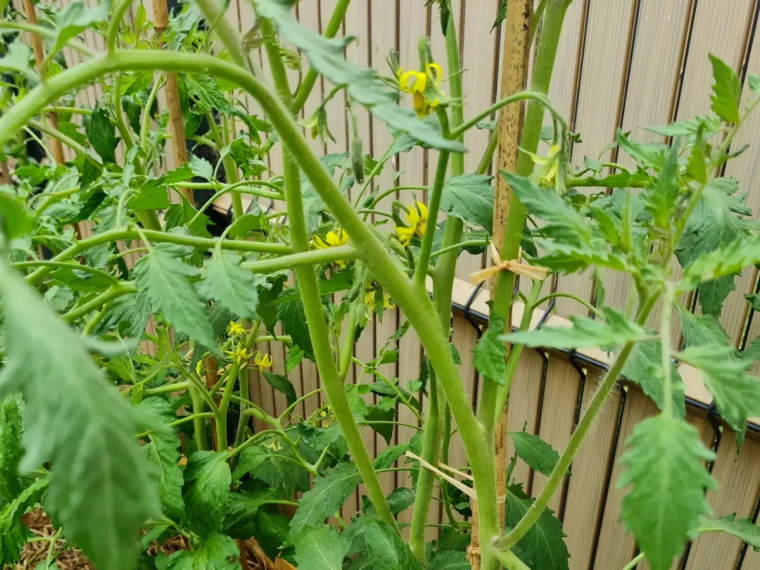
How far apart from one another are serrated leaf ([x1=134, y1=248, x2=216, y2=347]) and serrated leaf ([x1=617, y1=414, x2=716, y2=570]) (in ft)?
0.70

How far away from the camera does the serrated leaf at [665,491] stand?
21cm

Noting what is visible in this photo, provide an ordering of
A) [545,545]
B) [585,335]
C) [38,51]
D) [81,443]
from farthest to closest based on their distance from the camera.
Result: [38,51] → [545,545] → [585,335] → [81,443]

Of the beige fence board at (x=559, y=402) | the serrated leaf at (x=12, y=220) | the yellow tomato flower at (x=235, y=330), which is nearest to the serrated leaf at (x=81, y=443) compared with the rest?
the serrated leaf at (x=12, y=220)

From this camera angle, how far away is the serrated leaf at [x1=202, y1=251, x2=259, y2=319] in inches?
12.9

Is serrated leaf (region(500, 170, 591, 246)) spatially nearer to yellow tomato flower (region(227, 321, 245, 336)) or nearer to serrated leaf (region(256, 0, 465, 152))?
serrated leaf (region(256, 0, 465, 152))

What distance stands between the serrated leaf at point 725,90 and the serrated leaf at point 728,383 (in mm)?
142

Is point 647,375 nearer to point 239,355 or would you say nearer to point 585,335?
point 585,335

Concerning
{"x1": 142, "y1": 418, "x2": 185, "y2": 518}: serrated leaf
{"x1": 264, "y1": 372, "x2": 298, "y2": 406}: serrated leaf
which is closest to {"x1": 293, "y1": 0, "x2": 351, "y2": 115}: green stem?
{"x1": 142, "y1": 418, "x2": 185, "y2": 518}: serrated leaf

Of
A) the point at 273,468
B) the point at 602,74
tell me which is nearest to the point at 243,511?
the point at 273,468

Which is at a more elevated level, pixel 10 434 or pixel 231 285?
pixel 231 285

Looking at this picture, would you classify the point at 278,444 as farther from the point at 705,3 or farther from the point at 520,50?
the point at 705,3

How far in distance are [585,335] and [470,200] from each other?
0.23m

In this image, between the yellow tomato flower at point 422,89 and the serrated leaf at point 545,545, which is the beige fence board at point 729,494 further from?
the yellow tomato flower at point 422,89

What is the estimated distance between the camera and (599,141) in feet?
2.57
